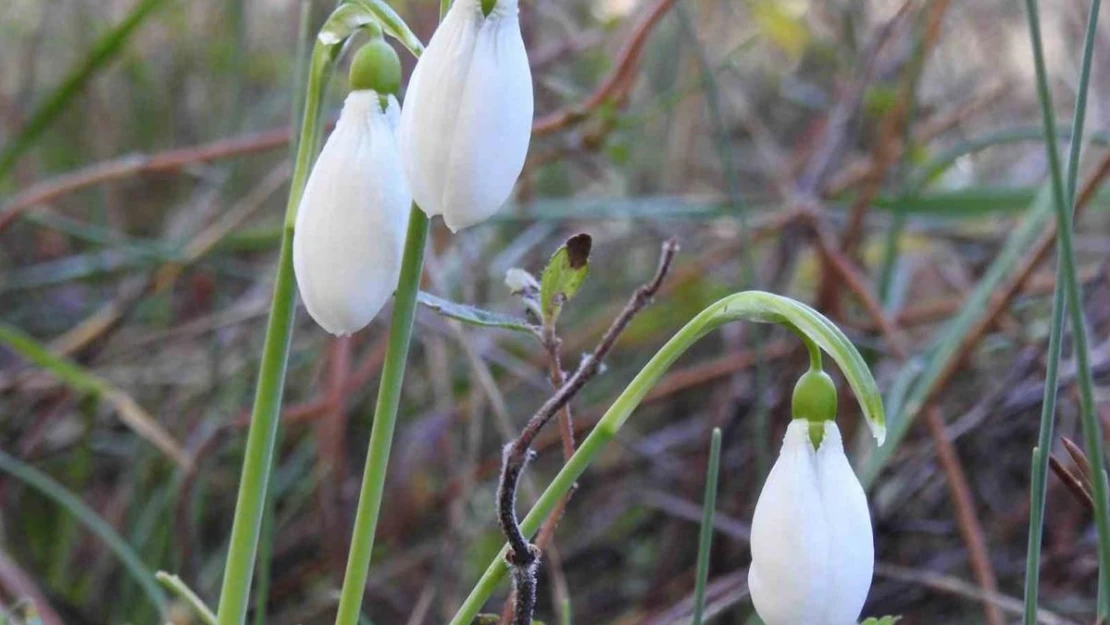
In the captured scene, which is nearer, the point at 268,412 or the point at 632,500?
the point at 268,412

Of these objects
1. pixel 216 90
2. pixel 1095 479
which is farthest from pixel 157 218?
pixel 1095 479

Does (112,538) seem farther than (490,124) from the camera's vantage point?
Yes

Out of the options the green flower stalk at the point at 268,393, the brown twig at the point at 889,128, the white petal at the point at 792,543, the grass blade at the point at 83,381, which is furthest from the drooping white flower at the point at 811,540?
the brown twig at the point at 889,128

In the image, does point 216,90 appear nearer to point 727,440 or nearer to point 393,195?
point 727,440

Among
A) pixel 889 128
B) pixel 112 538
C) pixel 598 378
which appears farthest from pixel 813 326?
pixel 598 378

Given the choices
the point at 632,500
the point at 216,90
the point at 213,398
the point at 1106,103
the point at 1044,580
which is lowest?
the point at 1044,580

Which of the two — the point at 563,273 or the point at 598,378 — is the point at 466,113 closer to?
the point at 563,273
